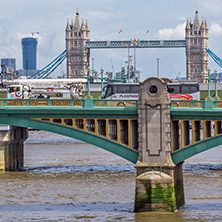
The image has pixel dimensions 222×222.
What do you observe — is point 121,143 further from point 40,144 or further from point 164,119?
point 40,144

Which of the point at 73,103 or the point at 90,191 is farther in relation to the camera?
the point at 90,191

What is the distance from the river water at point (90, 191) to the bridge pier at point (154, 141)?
1798mm

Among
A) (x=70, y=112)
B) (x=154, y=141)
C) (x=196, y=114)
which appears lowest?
(x=154, y=141)

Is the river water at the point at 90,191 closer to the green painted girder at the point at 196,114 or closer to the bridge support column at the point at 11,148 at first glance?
the bridge support column at the point at 11,148

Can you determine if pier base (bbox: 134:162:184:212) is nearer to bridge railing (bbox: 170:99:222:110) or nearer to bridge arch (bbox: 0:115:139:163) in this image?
bridge arch (bbox: 0:115:139:163)

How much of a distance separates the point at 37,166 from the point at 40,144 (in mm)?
37593

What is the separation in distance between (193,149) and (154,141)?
323 centimetres

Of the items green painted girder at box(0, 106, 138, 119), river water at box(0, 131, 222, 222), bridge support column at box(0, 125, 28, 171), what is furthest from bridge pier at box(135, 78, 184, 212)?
bridge support column at box(0, 125, 28, 171)

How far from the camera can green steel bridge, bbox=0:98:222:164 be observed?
51594mm

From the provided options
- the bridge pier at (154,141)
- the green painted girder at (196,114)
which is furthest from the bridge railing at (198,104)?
the bridge pier at (154,141)

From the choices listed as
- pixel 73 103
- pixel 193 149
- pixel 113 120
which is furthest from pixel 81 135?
pixel 193 149

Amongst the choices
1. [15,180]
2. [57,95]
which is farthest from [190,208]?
[57,95]

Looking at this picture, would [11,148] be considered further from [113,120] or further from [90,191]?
[113,120]

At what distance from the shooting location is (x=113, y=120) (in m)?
55.2
